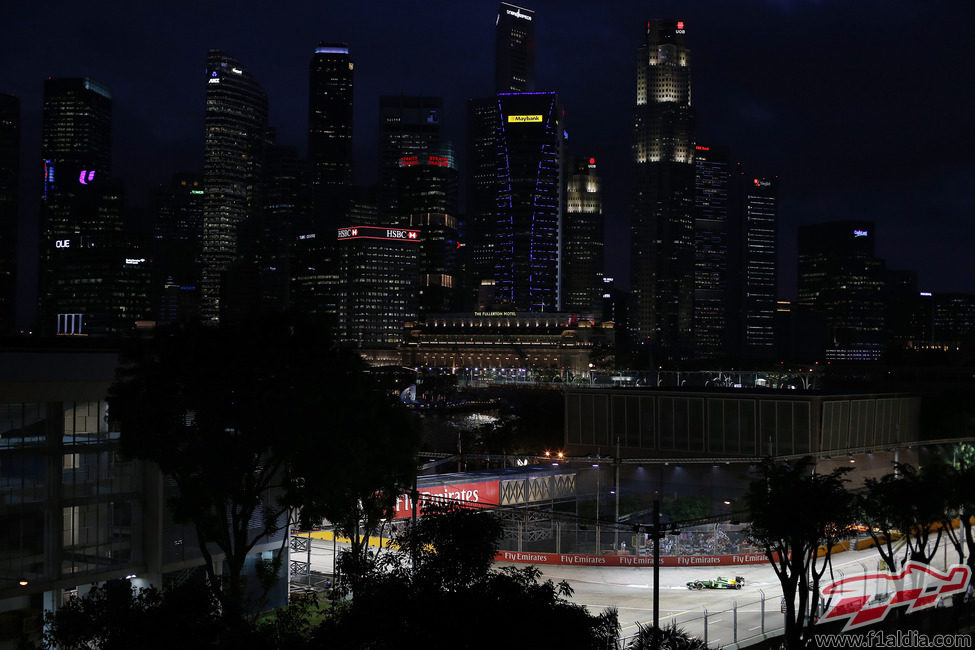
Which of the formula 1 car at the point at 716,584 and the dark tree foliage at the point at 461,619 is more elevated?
the dark tree foliage at the point at 461,619

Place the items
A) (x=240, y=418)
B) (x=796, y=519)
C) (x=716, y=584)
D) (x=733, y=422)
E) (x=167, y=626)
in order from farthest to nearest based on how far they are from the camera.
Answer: (x=733, y=422), (x=716, y=584), (x=796, y=519), (x=240, y=418), (x=167, y=626)

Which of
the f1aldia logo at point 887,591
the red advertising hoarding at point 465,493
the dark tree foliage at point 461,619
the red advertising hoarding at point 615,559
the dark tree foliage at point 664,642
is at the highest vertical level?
the dark tree foliage at point 461,619

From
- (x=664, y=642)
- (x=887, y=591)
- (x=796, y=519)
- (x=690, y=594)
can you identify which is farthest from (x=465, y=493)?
(x=664, y=642)

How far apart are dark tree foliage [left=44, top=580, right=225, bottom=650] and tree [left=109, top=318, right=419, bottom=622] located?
6.60m

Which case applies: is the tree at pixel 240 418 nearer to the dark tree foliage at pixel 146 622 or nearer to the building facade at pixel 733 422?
the dark tree foliage at pixel 146 622

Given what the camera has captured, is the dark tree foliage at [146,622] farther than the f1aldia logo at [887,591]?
No

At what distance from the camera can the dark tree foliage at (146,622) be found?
18.4 metres

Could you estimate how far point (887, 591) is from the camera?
116ft

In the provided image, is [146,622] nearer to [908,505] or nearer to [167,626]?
[167,626]

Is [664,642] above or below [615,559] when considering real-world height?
above

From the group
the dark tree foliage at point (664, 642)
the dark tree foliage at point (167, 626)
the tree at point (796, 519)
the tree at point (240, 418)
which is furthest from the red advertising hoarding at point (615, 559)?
the dark tree foliage at point (664, 642)

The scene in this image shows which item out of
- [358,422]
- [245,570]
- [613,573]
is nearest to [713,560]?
[613,573]

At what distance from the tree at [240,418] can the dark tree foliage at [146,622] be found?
21.7ft

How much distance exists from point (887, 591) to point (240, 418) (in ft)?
78.5
